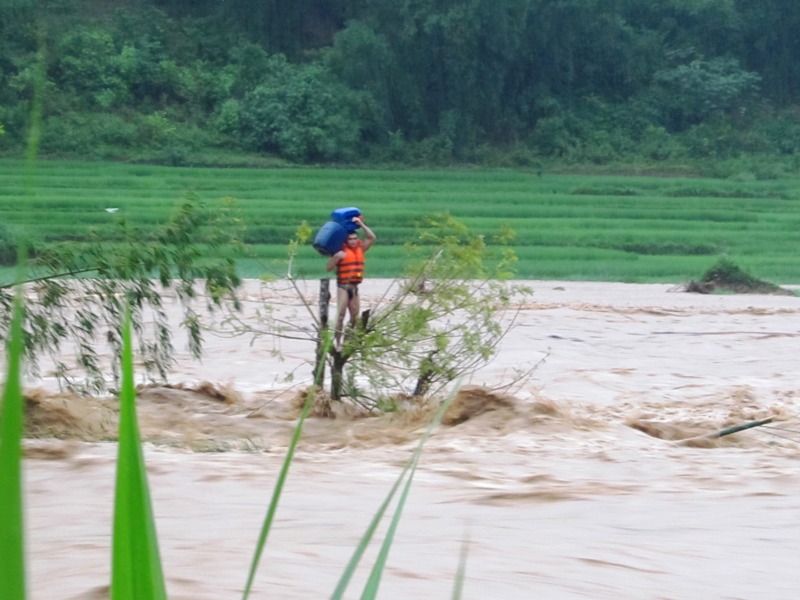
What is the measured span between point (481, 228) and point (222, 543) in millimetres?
18733

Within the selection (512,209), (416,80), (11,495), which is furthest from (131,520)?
(416,80)

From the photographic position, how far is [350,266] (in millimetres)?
7840

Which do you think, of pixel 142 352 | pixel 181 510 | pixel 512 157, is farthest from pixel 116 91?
pixel 181 510

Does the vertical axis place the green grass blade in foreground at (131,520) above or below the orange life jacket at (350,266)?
above

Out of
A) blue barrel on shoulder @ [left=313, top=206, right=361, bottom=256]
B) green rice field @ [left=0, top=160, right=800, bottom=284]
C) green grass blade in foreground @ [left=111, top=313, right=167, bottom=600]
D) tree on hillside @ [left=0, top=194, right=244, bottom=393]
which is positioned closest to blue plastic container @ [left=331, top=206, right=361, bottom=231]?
blue barrel on shoulder @ [left=313, top=206, right=361, bottom=256]

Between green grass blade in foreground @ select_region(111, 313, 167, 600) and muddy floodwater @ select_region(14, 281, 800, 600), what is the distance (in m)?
0.58

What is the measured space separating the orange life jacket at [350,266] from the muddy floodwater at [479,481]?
0.77 metres

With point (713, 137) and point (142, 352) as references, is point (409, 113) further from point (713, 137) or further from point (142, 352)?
point (142, 352)

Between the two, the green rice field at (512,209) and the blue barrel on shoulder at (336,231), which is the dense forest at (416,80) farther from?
the blue barrel on shoulder at (336,231)

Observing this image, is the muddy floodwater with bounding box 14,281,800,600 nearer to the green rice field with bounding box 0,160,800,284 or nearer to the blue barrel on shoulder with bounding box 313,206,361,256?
the blue barrel on shoulder with bounding box 313,206,361,256

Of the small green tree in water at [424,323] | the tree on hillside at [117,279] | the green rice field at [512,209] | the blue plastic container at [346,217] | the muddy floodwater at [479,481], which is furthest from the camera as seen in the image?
the green rice field at [512,209]

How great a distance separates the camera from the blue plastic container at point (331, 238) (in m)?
7.73

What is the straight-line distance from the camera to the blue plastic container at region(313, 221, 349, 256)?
773 centimetres

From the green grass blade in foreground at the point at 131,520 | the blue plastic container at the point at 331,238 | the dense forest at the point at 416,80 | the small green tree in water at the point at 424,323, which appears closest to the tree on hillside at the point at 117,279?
the small green tree in water at the point at 424,323
